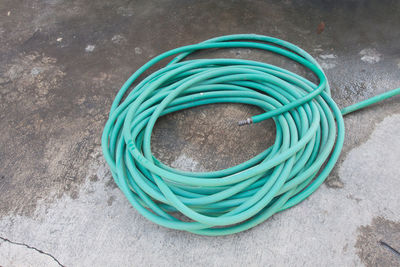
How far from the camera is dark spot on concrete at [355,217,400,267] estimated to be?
122 cm

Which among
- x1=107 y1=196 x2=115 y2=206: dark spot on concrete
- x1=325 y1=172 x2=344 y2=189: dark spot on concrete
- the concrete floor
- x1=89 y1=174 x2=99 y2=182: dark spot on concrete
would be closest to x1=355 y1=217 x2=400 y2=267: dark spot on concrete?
the concrete floor

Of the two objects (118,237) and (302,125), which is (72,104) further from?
(302,125)

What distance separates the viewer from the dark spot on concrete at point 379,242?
1.22m

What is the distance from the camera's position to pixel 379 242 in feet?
4.15

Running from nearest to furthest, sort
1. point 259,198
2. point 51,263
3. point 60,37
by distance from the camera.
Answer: point 259,198, point 51,263, point 60,37

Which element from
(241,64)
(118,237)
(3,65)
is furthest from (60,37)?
(118,237)

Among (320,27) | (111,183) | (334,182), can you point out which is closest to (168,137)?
(111,183)

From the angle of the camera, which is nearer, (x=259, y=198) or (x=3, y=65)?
(x=259, y=198)

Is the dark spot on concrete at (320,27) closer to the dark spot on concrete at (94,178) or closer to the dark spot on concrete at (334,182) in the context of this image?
the dark spot on concrete at (334,182)

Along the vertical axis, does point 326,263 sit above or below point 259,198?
below

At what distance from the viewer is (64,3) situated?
2732 mm

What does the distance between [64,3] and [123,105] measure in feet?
5.82

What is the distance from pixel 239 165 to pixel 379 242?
2.28 feet

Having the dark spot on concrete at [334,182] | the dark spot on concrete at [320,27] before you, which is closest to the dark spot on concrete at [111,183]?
the dark spot on concrete at [334,182]
